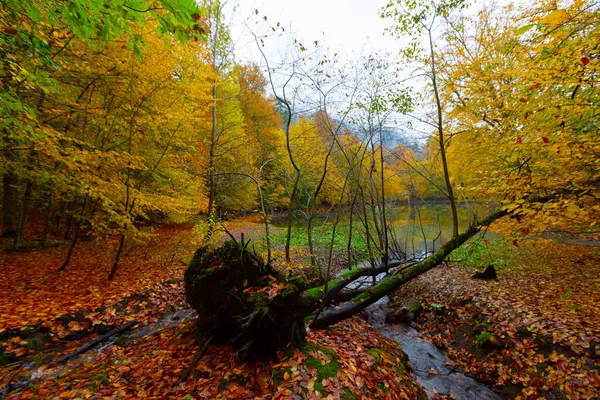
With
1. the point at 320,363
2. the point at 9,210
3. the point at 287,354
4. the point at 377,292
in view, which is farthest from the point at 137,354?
the point at 9,210

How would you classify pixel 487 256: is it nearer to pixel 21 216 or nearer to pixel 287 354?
pixel 287 354

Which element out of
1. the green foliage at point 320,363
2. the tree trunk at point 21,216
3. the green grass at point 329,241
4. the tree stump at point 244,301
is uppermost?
the tree trunk at point 21,216

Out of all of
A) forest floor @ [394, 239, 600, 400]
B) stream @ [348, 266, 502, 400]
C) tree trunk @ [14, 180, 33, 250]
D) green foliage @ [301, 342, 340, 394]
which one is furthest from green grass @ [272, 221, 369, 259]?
tree trunk @ [14, 180, 33, 250]

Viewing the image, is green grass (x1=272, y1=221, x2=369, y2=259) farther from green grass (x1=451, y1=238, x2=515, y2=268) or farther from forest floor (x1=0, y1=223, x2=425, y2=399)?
forest floor (x1=0, y1=223, x2=425, y2=399)

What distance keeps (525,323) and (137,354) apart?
296 inches

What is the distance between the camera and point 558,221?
408 centimetres

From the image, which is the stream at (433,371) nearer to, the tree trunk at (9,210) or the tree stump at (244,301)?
the tree stump at (244,301)

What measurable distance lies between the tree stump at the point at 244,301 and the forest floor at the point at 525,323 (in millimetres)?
4089

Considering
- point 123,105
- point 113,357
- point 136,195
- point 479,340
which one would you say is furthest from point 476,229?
point 123,105

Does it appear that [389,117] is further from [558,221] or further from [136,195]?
[136,195]

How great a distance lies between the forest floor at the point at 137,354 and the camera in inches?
125

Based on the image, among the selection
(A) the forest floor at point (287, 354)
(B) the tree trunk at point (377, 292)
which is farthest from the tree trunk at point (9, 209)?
(B) the tree trunk at point (377, 292)

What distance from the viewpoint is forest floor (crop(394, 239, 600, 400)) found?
403cm

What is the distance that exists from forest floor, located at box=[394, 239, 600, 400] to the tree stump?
409cm
